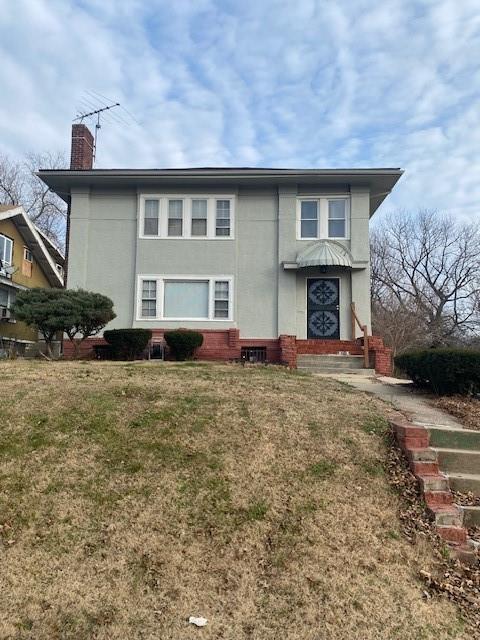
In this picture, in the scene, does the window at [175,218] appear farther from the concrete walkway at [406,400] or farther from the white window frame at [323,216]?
the concrete walkway at [406,400]

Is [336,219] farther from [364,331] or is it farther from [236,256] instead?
[364,331]

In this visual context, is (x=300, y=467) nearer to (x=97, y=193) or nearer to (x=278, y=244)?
(x=278, y=244)

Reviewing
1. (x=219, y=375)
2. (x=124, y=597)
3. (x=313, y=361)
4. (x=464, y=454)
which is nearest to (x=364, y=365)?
(x=313, y=361)

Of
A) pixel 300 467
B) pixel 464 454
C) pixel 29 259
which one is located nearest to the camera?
pixel 300 467

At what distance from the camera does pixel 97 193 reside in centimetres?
1697

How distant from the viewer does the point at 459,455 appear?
5.40m

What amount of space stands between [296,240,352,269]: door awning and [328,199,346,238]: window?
34 centimetres

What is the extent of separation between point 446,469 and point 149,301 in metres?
12.4

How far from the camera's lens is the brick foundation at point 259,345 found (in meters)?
14.5

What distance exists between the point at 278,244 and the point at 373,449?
1159 cm

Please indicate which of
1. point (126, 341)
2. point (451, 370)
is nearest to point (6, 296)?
point (126, 341)

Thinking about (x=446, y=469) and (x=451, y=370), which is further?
(x=451, y=370)

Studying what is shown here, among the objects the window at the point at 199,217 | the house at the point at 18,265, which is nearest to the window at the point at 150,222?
the window at the point at 199,217

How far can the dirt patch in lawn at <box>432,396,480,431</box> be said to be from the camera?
7.02m
